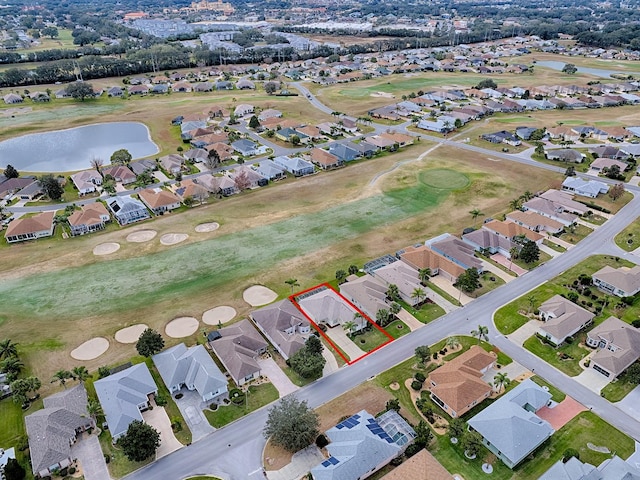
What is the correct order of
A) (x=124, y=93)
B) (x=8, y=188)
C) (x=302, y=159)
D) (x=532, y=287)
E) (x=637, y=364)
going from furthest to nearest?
(x=124, y=93)
(x=302, y=159)
(x=8, y=188)
(x=532, y=287)
(x=637, y=364)

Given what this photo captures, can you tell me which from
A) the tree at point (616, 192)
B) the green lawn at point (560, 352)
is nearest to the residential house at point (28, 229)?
the green lawn at point (560, 352)

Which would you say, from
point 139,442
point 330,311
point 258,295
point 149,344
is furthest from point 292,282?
point 139,442

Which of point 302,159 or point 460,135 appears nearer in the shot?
point 302,159

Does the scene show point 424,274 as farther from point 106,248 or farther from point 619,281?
point 106,248

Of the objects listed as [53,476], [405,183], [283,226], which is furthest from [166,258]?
[405,183]

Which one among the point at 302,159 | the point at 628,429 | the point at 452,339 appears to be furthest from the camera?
the point at 302,159

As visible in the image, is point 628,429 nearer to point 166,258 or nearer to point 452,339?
point 452,339

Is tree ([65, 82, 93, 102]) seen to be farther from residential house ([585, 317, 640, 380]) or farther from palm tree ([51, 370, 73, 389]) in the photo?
residential house ([585, 317, 640, 380])

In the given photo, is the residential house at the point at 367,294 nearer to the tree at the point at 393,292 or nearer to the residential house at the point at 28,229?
the tree at the point at 393,292
